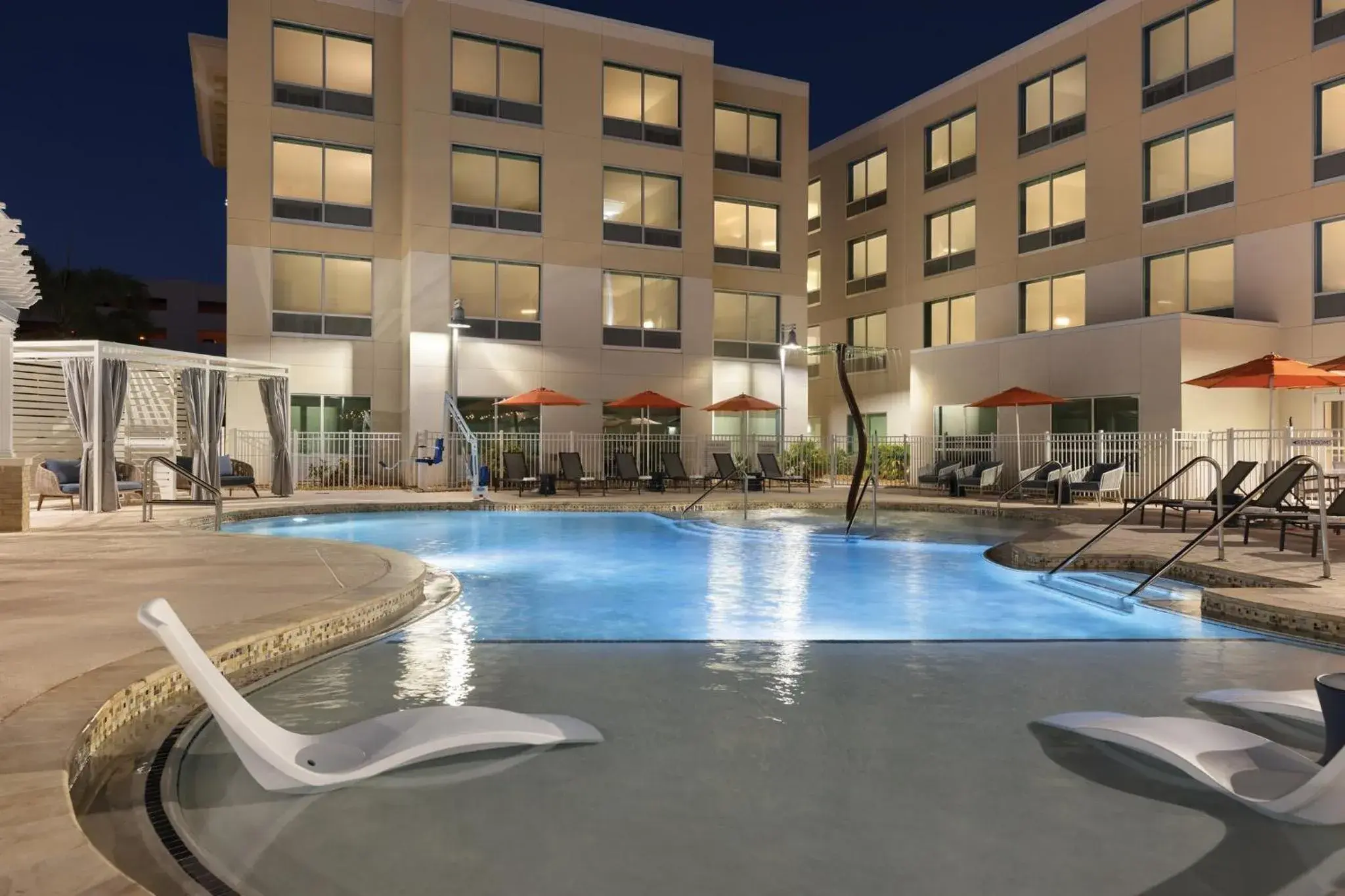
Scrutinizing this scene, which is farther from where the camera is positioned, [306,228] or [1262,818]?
[306,228]

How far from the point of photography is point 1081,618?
295 inches

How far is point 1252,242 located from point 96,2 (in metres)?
126

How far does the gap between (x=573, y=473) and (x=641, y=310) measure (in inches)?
242

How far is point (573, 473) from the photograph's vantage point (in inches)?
780

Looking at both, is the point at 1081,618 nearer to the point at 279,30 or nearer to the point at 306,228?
the point at 306,228

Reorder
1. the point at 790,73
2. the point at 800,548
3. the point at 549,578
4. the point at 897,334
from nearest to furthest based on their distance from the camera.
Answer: the point at 549,578 < the point at 800,548 < the point at 897,334 < the point at 790,73

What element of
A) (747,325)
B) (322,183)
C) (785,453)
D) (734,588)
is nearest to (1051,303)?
(785,453)

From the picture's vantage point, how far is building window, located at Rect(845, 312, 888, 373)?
1120 inches

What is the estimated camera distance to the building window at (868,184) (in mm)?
28812

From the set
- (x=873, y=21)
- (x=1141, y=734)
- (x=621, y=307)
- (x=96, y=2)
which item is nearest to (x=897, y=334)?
(x=621, y=307)

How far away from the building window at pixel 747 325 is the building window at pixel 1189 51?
1022cm

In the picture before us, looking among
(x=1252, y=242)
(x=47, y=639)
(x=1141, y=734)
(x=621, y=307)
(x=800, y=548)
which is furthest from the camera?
(x=621, y=307)

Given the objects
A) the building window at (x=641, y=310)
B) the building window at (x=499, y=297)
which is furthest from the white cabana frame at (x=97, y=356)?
the building window at (x=641, y=310)

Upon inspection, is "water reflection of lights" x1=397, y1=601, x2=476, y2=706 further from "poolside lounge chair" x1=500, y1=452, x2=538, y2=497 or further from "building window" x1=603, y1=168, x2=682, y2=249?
"building window" x1=603, y1=168, x2=682, y2=249
